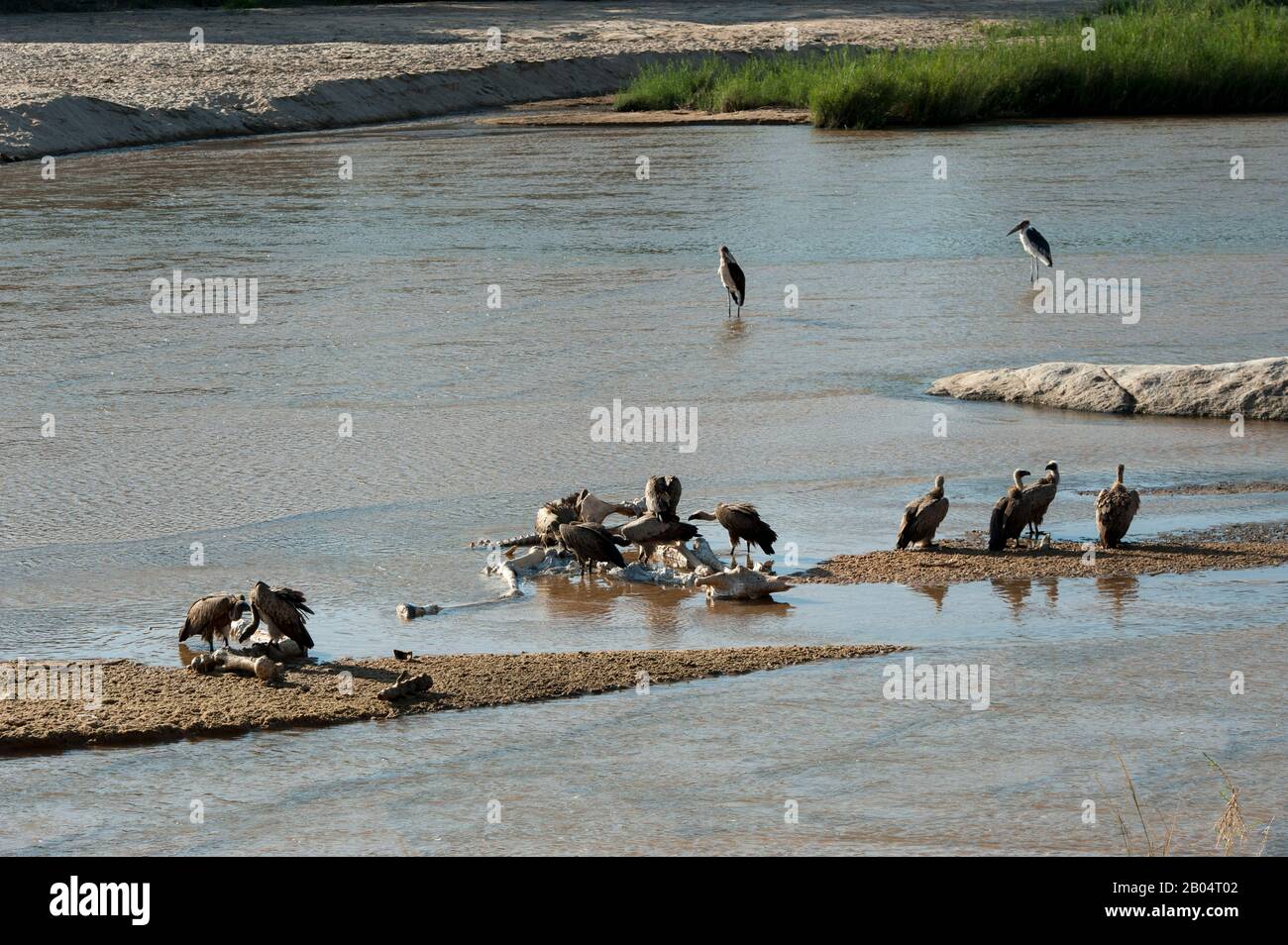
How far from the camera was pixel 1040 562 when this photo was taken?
8312 millimetres

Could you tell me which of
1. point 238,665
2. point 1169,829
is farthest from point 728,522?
point 1169,829

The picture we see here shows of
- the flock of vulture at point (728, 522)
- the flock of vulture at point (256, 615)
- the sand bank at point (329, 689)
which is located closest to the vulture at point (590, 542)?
the flock of vulture at point (728, 522)

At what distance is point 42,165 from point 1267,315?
68.8 ft

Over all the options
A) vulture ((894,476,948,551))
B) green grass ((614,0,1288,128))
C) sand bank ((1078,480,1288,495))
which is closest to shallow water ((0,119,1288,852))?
sand bank ((1078,480,1288,495))

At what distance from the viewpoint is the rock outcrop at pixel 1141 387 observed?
11320 mm

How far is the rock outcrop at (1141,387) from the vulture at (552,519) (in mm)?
4375

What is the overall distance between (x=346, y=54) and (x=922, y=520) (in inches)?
1361

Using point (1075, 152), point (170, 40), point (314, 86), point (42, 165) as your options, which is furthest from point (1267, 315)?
point (170, 40)

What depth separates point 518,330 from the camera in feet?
48.6

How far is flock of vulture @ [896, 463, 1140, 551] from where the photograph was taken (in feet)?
27.6

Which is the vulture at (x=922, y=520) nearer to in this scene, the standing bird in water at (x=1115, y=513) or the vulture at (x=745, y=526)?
the vulture at (x=745, y=526)

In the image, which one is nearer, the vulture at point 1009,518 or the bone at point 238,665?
the bone at point 238,665

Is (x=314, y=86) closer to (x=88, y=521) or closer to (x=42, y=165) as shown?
(x=42, y=165)

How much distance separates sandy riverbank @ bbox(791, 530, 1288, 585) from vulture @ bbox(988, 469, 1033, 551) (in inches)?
2.8
